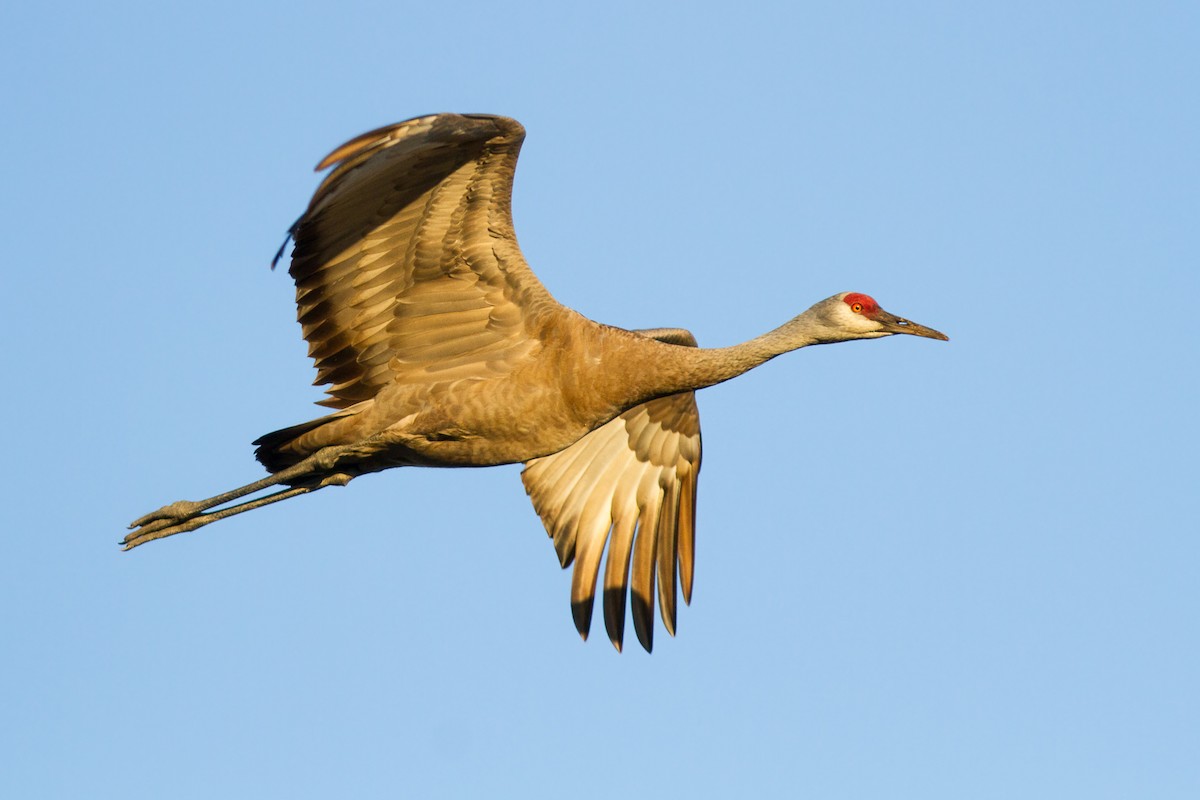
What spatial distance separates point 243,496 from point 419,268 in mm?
1906

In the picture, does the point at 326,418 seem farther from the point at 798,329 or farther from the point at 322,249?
the point at 798,329

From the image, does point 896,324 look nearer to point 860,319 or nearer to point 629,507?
point 860,319

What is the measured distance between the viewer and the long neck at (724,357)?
30.0 feet

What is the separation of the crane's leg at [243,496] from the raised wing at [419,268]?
1.21 feet

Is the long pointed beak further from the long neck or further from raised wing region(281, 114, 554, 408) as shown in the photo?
raised wing region(281, 114, 554, 408)

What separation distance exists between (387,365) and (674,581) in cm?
270

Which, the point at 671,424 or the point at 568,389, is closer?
the point at 568,389

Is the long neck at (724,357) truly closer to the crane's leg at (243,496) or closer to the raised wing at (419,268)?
the raised wing at (419,268)

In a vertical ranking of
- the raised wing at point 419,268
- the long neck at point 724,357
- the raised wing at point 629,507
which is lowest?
the raised wing at point 629,507

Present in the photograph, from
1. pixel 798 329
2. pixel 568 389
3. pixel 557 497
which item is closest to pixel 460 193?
pixel 568 389

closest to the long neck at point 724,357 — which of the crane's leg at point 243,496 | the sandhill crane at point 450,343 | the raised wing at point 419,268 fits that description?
the sandhill crane at point 450,343

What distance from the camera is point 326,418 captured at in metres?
9.53

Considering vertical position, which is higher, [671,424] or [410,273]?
[410,273]

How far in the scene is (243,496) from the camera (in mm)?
A: 9859
